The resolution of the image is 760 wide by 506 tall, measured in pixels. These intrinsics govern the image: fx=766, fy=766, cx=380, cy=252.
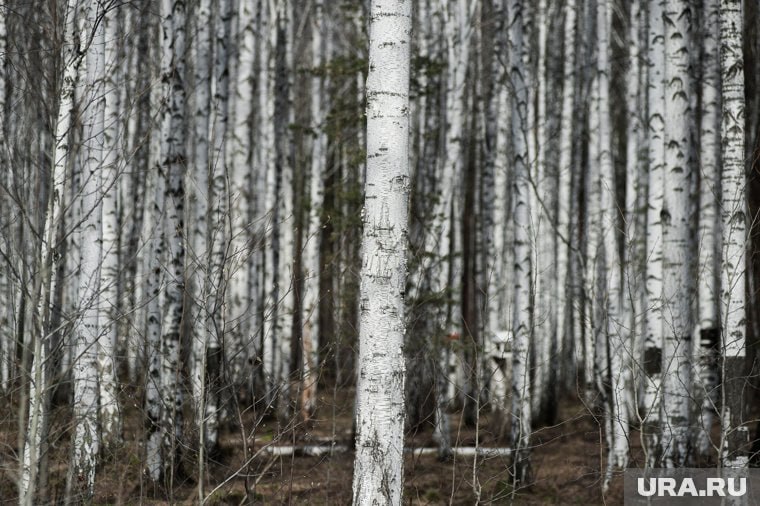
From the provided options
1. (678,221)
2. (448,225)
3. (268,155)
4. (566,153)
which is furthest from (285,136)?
(678,221)

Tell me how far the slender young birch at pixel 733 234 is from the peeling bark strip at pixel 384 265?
277 cm

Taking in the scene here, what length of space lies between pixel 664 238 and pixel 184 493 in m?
4.88

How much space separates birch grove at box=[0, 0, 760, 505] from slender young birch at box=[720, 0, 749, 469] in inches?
0.9

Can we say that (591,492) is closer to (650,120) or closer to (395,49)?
(650,120)

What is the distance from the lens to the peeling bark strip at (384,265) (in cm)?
423

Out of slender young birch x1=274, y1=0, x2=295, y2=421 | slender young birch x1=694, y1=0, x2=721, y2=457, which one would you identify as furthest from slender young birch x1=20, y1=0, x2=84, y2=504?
slender young birch x1=274, y1=0, x2=295, y2=421

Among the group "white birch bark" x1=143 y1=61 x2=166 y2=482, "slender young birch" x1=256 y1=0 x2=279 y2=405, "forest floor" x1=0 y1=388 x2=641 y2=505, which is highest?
"slender young birch" x1=256 y1=0 x2=279 y2=405

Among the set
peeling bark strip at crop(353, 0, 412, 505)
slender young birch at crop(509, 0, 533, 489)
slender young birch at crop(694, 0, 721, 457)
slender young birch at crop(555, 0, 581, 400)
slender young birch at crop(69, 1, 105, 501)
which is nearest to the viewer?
peeling bark strip at crop(353, 0, 412, 505)

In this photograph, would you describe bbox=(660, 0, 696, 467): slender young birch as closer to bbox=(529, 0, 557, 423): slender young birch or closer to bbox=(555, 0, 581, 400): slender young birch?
bbox=(555, 0, 581, 400): slender young birch

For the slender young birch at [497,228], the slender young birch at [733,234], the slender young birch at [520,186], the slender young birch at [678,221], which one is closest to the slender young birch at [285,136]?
the slender young birch at [497,228]

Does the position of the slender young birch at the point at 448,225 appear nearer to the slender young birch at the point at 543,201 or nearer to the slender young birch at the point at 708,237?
the slender young birch at the point at 543,201

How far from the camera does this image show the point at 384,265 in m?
4.39

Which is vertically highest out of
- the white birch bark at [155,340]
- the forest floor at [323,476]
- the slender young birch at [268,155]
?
the slender young birch at [268,155]

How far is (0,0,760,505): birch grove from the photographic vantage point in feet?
14.7
